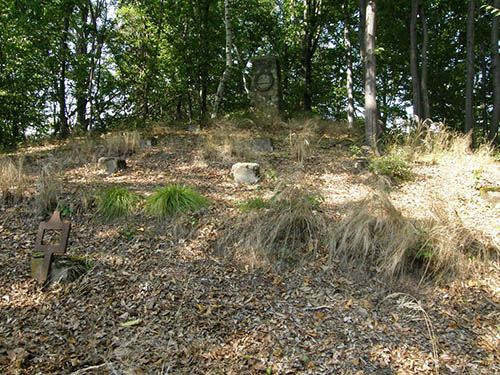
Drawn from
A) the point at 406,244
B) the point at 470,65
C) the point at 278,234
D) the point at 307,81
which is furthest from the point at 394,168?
the point at 307,81

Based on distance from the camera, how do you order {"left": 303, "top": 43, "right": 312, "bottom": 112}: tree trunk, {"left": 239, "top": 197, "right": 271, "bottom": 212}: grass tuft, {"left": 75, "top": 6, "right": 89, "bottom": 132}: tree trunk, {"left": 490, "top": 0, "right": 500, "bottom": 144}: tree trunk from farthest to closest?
{"left": 303, "top": 43, "right": 312, "bottom": 112}: tree trunk → {"left": 75, "top": 6, "right": 89, "bottom": 132}: tree trunk → {"left": 490, "top": 0, "right": 500, "bottom": 144}: tree trunk → {"left": 239, "top": 197, "right": 271, "bottom": 212}: grass tuft

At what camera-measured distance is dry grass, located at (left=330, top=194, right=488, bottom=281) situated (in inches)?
121

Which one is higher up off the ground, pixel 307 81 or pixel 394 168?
pixel 307 81

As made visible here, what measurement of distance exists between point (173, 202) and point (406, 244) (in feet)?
8.76

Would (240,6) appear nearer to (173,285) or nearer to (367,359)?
(173,285)

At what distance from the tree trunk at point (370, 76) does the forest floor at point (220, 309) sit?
6.98 ft

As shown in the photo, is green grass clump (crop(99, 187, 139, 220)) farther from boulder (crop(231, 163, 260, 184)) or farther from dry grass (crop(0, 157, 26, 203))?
boulder (crop(231, 163, 260, 184))

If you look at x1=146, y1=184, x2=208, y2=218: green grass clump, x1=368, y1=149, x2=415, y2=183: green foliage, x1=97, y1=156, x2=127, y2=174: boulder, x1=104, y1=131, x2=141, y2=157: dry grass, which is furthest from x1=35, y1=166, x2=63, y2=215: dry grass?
x1=368, y1=149, x2=415, y2=183: green foliage

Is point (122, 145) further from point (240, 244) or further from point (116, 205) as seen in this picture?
point (240, 244)

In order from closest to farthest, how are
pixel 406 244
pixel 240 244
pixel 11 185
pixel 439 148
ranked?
pixel 406 244 < pixel 240 244 < pixel 11 185 < pixel 439 148

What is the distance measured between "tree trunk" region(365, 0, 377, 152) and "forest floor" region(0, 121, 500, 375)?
83.7 inches

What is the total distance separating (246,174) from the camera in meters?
4.97

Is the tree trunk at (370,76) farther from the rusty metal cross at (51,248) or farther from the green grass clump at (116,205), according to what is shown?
the rusty metal cross at (51,248)

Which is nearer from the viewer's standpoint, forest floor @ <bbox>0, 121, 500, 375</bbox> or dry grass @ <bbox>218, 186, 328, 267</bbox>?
forest floor @ <bbox>0, 121, 500, 375</bbox>
